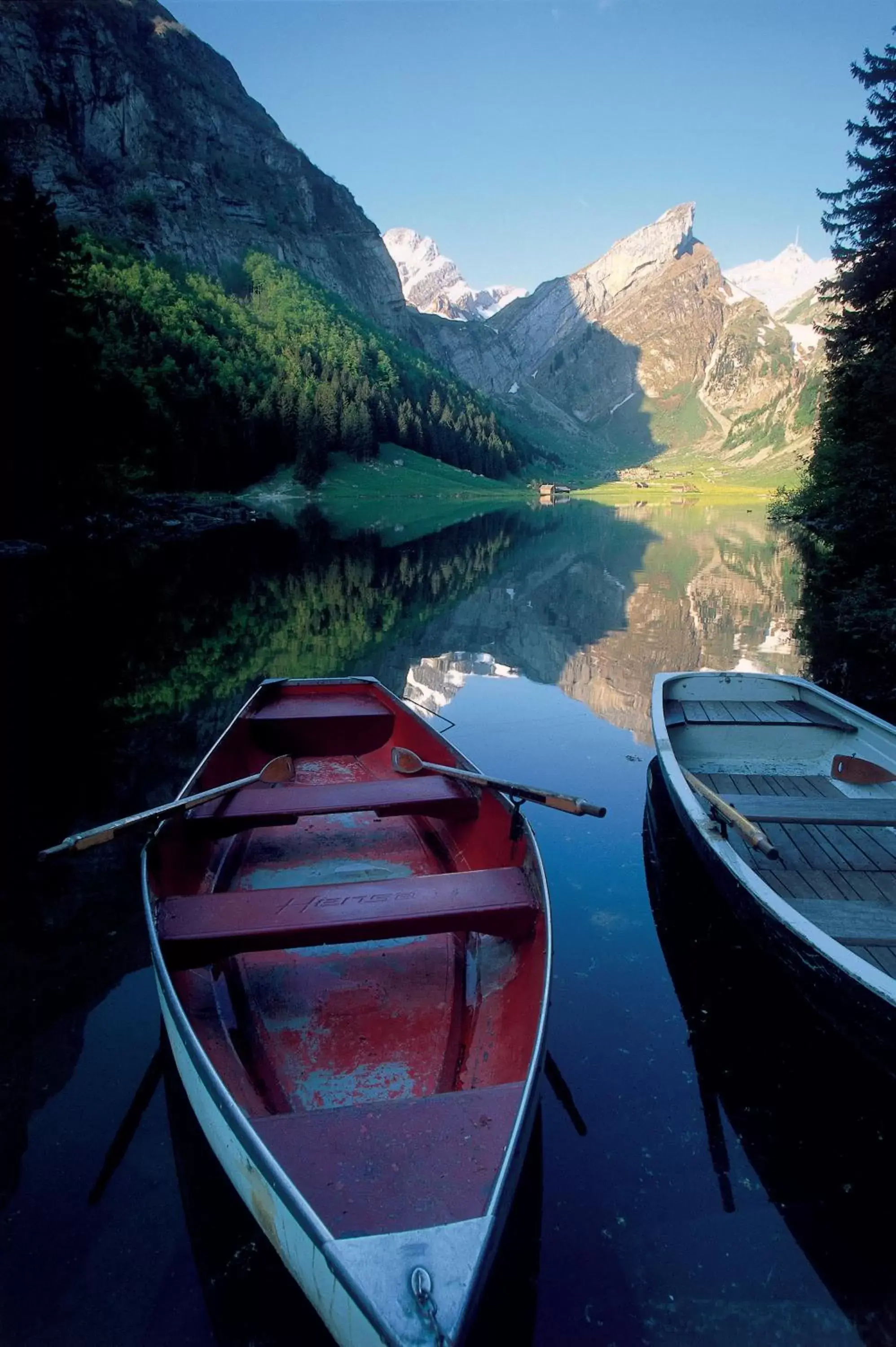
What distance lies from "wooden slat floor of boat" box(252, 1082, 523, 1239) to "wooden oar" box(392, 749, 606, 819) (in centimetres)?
211

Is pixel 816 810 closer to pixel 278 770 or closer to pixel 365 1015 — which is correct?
pixel 365 1015

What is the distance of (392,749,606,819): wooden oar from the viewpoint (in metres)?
5.43

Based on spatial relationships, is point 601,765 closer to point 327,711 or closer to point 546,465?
point 327,711

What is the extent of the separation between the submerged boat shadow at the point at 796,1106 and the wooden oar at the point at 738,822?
A: 0.95 metres

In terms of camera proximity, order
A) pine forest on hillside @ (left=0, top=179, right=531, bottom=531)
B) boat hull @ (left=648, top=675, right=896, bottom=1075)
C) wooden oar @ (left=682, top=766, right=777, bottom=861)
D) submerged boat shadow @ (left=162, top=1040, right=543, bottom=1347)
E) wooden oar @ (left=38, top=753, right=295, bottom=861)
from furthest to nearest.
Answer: pine forest on hillside @ (left=0, top=179, right=531, bottom=531), wooden oar @ (left=38, top=753, right=295, bottom=861), wooden oar @ (left=682, top=766, right=777, bottom=861), boat hull @ (left=648, top=675, right=896, bottom=1075), submerged boat shadow @ (left=162, top=1040, right=543, bottom=1347)

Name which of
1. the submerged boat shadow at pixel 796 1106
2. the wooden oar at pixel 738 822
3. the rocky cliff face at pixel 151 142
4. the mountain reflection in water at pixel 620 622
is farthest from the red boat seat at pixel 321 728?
the rocky cliff face at pixel 151 142

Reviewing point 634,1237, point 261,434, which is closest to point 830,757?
point 634,1237

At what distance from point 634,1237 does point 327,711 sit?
7073mm

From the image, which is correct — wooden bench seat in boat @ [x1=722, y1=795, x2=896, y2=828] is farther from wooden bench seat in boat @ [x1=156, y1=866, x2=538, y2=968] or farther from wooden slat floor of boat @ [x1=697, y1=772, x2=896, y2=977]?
wooden bench seat in boat @ [x1=156, y1=866, x2=538, y2=968]

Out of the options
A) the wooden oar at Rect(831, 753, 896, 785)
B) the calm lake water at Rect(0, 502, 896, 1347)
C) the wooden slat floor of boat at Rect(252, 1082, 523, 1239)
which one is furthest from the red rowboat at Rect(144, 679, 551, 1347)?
the wooden oar at Rect(831, 753, 896, 785)

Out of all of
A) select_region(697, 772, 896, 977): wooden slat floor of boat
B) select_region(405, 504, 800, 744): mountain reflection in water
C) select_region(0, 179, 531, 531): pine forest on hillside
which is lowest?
select_region(405, 504, 800, 744): mountain reflection in water

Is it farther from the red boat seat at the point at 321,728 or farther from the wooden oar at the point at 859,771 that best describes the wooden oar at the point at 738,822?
the red boat seat at the point at 321,728

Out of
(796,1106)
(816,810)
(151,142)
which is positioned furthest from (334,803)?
(151,142)

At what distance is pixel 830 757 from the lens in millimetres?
9312
